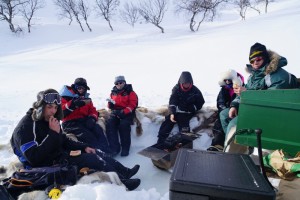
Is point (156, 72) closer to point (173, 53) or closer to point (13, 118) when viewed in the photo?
point (173, 53)

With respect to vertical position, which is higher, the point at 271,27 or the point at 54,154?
the point at 271,27

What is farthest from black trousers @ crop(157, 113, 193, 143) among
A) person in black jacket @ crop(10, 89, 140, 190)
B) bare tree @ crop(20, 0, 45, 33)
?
bare tree @ crop(20, 0, 45, 33)

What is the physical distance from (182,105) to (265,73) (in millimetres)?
1861

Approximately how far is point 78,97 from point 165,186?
82.2 inches

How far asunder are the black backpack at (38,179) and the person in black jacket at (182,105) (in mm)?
2040

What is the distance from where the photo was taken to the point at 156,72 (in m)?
11.2

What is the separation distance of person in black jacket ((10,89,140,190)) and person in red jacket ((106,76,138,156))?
1068 millimetres

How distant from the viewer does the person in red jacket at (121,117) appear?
4672 mm

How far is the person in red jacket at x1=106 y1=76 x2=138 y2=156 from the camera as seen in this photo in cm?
467

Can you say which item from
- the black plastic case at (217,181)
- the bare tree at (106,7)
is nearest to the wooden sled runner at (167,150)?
the black plastic case at (217,181)

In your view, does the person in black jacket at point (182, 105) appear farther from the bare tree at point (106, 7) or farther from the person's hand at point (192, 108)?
the bare tree at point (106, 7)

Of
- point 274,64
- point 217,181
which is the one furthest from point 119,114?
point 217,181

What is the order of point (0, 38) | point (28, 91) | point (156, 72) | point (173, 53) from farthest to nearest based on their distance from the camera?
point (0, 38), point (173, 53), point (156, 72), point (28, 91)

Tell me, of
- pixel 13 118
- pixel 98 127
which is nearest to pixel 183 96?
pixel 98 127
